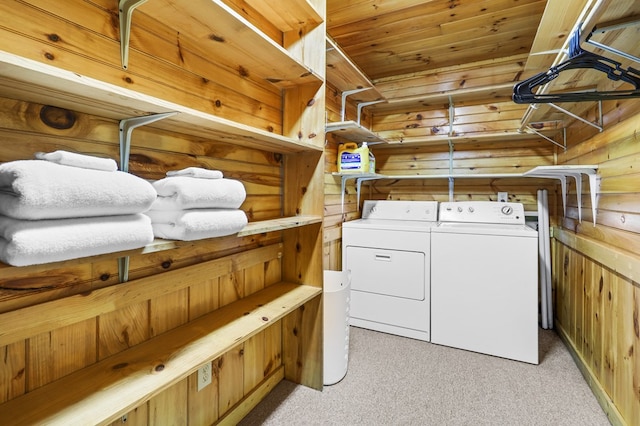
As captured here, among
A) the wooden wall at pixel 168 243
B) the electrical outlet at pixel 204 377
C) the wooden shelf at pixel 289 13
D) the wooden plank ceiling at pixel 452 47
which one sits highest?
the wooden plank ceiling at pixel 452 47

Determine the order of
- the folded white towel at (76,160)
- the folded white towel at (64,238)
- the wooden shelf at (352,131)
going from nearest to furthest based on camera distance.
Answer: the folded white towel at (64,238) → the folded white towel at (76,160) → the wooden shelf at (352,131)

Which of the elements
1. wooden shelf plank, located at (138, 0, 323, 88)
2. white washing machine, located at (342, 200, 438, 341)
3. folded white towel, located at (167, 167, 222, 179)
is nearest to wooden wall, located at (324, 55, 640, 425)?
white washing machine, located at (342, 200, 438, 341)

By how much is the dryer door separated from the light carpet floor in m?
0.43

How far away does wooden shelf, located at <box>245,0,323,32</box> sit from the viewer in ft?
4.89

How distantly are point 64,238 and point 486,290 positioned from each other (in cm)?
225

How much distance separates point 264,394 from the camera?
66.4 inches

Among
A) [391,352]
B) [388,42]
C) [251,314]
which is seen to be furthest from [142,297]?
[388,42]

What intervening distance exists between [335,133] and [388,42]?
2.60ft

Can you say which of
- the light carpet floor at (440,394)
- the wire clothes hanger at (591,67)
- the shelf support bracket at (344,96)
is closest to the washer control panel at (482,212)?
the light carpet floor at (440,394)

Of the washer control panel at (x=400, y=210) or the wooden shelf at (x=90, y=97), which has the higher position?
the wooden shelf at (x=90, y=97)

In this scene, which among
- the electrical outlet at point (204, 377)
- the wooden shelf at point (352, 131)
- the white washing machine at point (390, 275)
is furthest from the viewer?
the white washing machine at point (390, 275)

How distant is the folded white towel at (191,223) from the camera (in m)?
0.92

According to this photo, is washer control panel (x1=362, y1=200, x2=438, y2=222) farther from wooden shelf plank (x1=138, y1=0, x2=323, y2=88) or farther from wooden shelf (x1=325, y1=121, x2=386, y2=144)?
wooden shelf plank (x1=138, y1=0, x2=323, y2=88)

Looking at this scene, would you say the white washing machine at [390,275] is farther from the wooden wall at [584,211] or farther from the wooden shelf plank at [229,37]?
the wooden shelf plank at [229,37]
